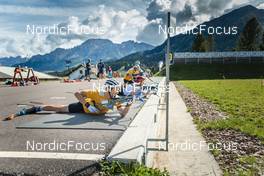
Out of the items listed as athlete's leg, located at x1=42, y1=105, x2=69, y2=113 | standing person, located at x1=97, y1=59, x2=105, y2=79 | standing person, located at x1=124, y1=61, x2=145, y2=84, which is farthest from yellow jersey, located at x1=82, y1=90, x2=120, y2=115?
standing person, located at x1=97, y1=59, x2=105, y2=79

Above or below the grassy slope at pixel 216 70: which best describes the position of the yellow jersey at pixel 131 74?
below

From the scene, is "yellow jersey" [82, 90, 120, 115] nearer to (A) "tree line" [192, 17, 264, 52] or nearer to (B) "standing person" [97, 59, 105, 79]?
(B) "standing person" [97, 59, 105, 79]

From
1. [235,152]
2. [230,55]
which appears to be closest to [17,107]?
[235,152]

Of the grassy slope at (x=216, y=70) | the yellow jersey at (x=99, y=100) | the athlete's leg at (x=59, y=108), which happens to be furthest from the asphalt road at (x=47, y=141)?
the grassy slope at (x=216, y=70)

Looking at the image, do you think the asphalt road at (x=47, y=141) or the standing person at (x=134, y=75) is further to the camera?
the standing person at (x=134, y=75)

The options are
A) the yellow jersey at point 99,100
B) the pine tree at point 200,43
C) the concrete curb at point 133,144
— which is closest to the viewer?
the concrete curb at point 133,144

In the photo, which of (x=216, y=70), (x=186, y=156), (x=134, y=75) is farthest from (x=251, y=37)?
(x=186, y=156)

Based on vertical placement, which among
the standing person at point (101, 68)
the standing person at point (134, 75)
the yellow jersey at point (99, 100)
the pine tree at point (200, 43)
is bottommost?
the yellow jersey at point (99, 100)

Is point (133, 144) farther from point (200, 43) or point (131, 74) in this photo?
point (200, 43)

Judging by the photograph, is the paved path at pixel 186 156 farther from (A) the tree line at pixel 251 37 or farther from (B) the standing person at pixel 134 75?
(A) the tree line at pixel 251 37

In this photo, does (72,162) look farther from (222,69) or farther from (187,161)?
(222,69)

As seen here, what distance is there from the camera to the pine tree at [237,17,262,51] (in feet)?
326

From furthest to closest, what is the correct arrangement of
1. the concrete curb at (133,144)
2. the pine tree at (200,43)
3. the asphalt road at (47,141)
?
the pine tree at (200,43), the concrete curb at (133,144), the asphalt road at (47,141)

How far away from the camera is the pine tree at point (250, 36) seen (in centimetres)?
9944
